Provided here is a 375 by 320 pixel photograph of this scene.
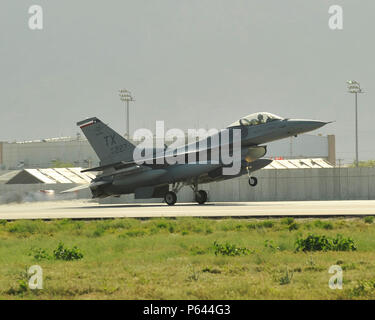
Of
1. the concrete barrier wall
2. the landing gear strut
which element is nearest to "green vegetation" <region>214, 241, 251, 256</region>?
the landing gear strut

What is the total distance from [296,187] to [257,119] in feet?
53.1

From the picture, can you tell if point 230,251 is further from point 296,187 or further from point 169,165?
point 296,187

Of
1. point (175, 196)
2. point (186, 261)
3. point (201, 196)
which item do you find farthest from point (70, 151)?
point (186, 261)

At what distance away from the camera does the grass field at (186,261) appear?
495 inches

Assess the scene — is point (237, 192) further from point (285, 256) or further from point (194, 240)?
point (285, 256)

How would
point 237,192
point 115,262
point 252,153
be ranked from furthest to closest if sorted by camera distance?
point 237,192
point 252,153
point 115,262

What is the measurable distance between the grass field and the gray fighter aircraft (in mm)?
14374

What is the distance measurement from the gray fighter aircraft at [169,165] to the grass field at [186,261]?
566 inches

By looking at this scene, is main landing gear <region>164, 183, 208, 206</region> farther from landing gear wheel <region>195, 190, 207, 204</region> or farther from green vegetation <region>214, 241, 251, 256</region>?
green vegetation <region>214, 241, 251, 256</region>

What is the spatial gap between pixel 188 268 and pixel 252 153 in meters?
26.7

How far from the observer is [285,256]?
1705cm

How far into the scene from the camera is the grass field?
1258 cm

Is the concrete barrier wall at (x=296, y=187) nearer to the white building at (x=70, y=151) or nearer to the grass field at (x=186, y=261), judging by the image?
the grass field at (x=186, y=261)
